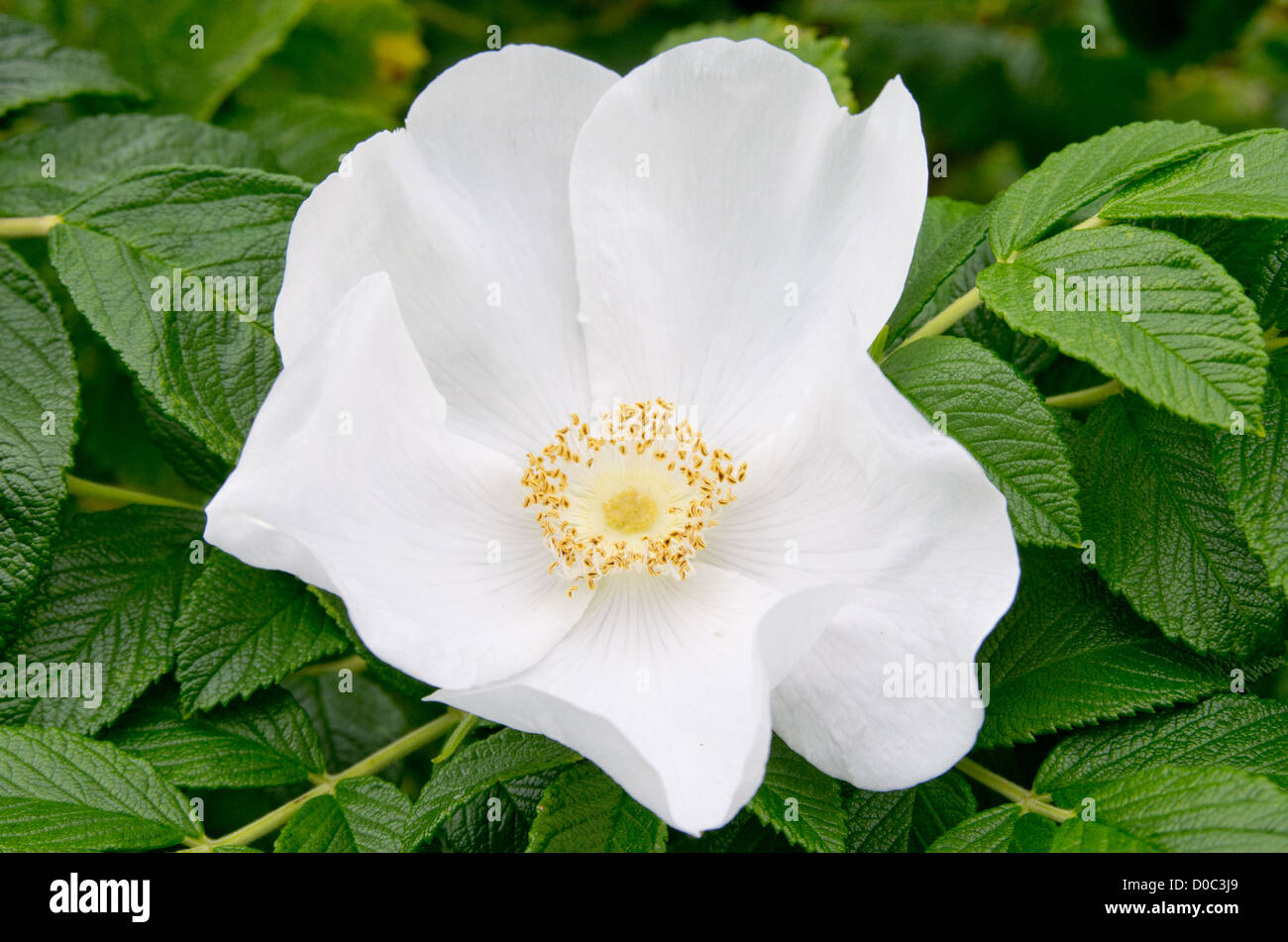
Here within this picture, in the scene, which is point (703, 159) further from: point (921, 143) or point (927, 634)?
point (927, 634)

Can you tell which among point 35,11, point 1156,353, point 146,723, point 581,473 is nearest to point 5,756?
point 146,723

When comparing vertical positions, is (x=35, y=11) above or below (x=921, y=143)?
above

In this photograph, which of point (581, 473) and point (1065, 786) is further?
point (581, 473)

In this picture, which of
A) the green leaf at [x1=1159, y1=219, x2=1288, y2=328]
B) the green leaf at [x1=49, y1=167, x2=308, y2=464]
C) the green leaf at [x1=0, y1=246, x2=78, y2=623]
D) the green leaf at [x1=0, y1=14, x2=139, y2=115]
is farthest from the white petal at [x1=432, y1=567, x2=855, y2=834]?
the green leaf at [x1=0, y1=14, x2=139, y2=115]

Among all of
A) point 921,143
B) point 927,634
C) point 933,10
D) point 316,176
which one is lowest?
point 927,634

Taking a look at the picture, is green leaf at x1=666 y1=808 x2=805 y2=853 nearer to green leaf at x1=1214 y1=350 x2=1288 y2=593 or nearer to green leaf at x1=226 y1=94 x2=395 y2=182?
green leaf at x1=1214 y1=350 x2=1288 y2=593

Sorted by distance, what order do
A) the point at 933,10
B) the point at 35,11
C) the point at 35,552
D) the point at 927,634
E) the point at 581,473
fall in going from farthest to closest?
the point at 933,10, the point at 35,11, the point at 581,473, the point at 35,552, the point at 927,634

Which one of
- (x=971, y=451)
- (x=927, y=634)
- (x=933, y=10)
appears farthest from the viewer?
(x=933, y=10)
